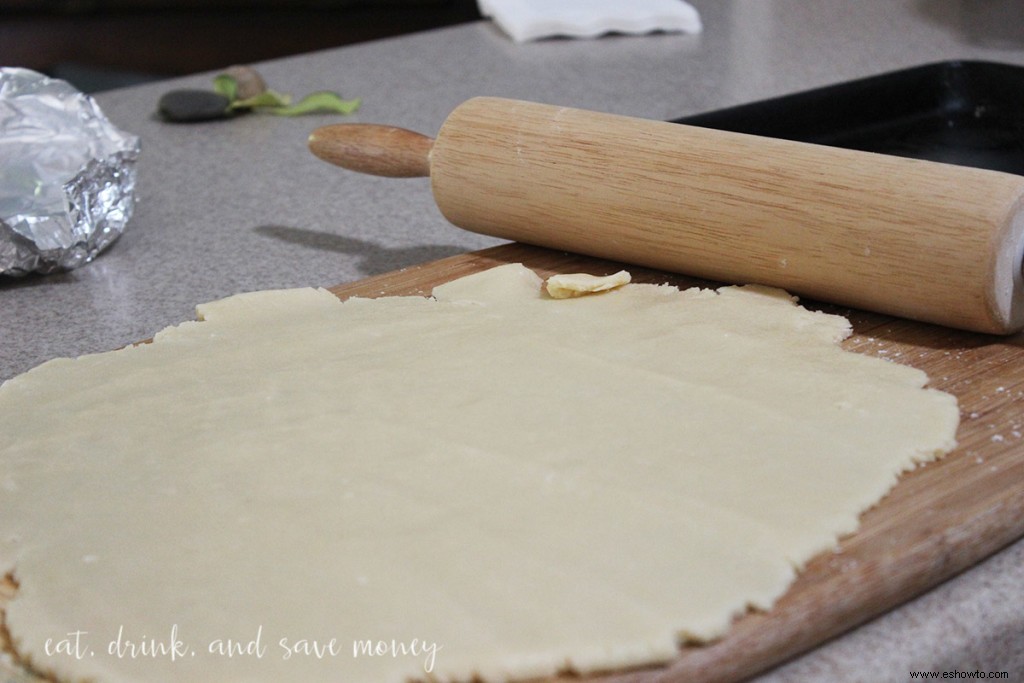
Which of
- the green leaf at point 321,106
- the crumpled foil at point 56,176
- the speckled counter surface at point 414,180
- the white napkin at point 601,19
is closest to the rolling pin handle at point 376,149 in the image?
the speckled counter surface at point 414,180

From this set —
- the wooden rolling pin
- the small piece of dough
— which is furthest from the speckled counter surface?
the small piece of dough

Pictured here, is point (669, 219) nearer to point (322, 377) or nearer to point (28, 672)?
point (322, 377)

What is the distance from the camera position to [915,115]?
1635mm

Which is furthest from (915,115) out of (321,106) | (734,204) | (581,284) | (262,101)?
(262,101)

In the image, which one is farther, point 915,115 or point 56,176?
point 915,115

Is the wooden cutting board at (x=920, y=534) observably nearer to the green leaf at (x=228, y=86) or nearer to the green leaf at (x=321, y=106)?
the green leaf at (x=321, y=106)

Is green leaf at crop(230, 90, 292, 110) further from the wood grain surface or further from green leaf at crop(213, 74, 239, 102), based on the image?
the wood grain surface

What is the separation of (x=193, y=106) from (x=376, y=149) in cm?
72

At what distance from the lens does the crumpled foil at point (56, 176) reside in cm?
119

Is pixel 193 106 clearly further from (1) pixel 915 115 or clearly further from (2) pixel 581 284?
(1) pixel 915 115

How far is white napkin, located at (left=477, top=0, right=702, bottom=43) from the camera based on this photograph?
7.29 ft

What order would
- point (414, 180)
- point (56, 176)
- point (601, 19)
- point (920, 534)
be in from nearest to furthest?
point (920, 534) → point (56, 176) → point (414, 180) → point (601, 19)

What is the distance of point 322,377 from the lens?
0.90 metres

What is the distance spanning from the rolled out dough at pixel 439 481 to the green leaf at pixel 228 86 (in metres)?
0.95
